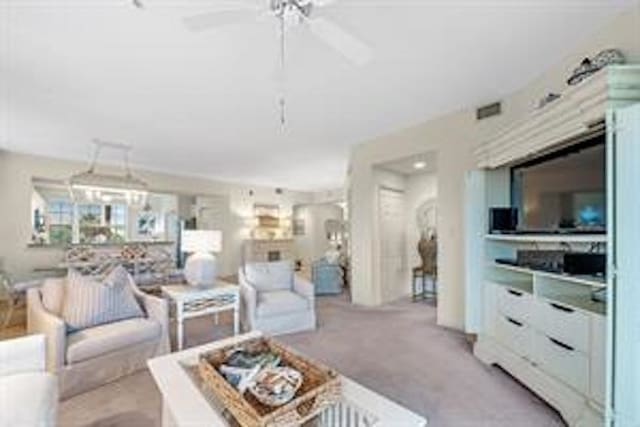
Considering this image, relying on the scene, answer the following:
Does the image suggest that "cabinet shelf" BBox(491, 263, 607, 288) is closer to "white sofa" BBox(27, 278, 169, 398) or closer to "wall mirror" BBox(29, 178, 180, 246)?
"white sofa" BBox(27, 278, 169, 398)

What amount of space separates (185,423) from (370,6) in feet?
7.67

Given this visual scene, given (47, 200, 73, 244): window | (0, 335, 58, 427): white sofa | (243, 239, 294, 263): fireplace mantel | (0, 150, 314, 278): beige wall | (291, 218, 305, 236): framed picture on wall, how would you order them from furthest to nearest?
1. (291, 218, 305, 236): framed picture on wall
2. (243, 239, 294, 263): fireplace mantel
3. (47, 200, 73, 244): window
4. (0, 150, 314, 278): beige wall
5. (0, 335, 58, 427): white sofa

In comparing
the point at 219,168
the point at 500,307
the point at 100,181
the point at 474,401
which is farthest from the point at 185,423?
the point at 219,168

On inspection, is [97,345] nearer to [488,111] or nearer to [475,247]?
[475,247]

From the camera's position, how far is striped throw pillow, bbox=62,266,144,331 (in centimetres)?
268

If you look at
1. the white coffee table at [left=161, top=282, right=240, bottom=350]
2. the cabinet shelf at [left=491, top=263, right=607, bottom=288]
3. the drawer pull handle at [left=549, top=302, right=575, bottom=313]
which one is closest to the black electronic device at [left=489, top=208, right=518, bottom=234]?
the cabinet shelf at [left=491, top=263, right=607, bottom=288]

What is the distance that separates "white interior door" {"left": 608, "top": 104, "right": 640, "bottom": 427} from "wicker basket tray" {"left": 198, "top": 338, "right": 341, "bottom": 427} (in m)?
1.35

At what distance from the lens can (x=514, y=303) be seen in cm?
254

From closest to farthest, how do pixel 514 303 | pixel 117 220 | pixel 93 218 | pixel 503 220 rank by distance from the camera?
pixel 514 303 < pixel 503 220 < pixel 93 218 < pixel 117 220

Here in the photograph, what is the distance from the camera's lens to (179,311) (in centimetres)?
324

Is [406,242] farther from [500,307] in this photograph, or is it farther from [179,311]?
[179,311]

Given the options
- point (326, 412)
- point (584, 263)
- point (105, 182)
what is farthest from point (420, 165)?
point (105, 182)

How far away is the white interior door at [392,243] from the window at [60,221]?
6057mm

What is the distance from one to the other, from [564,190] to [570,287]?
2.32ft
